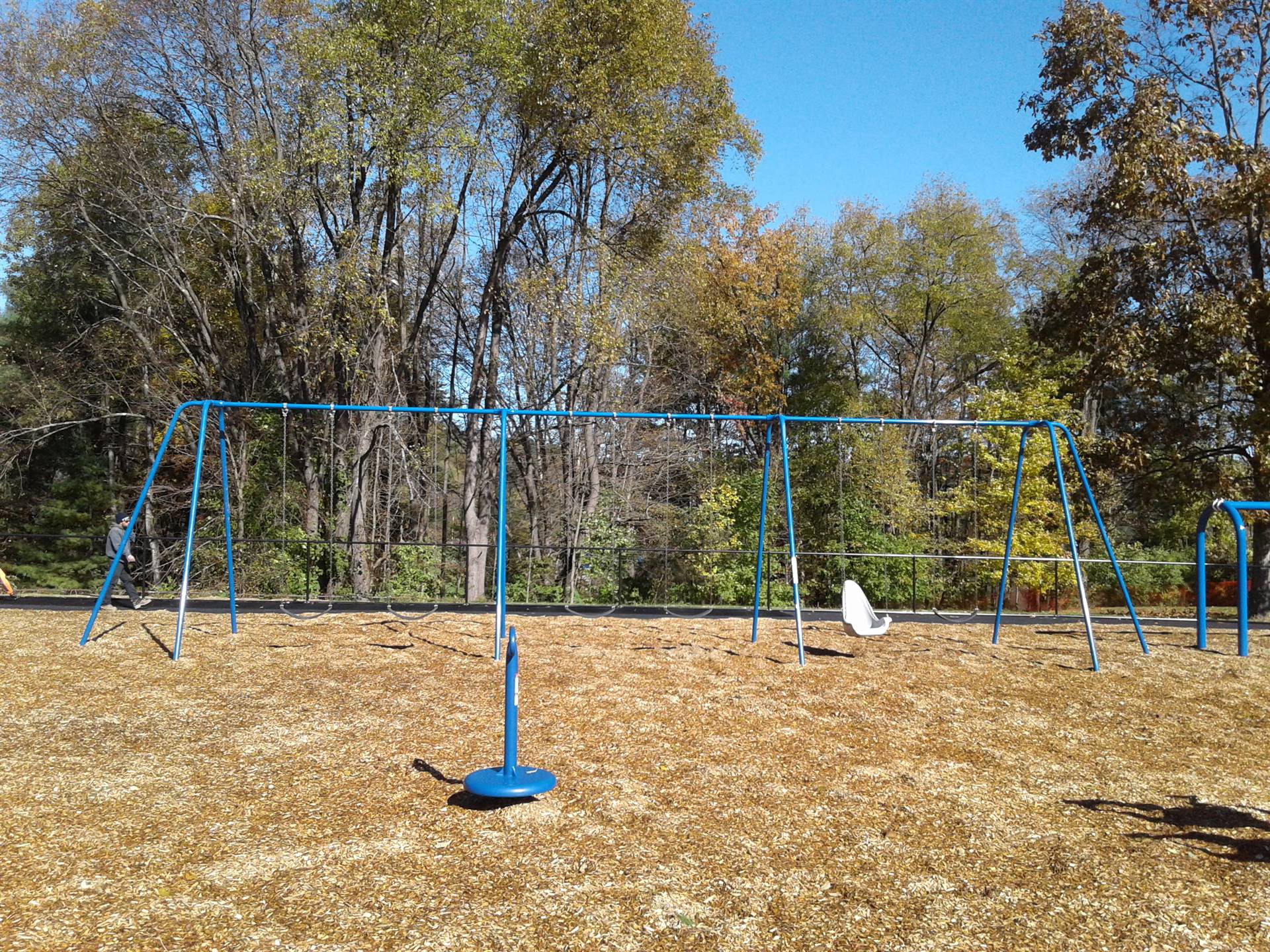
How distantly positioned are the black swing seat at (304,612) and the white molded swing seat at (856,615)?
704 centimetres

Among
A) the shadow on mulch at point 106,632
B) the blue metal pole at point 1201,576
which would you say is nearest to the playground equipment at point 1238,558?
the blue metal pole at point 1201,576

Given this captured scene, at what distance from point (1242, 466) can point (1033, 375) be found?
5.37 meters

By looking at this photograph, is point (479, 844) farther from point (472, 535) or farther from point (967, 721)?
point (472, 535)

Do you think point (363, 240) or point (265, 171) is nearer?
point (265, 171)

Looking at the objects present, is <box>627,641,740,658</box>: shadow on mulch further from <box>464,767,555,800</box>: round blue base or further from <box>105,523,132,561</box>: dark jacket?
<box>105,523,132,561</box>: dark jacket

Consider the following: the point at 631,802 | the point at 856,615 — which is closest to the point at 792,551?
the point at 856,615

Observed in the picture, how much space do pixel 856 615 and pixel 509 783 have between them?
19.7 ft

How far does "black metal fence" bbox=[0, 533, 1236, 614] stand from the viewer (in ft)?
56.1

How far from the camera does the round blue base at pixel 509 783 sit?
530cm

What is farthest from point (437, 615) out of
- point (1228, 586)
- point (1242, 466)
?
point (1228, 586)

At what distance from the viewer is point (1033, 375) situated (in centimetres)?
2402

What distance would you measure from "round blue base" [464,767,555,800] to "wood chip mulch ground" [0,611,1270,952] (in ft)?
0.84

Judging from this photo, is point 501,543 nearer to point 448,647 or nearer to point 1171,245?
point 448,647

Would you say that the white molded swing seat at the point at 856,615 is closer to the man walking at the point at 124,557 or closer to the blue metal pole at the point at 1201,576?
the blue metal pole at the point at 1201,576
